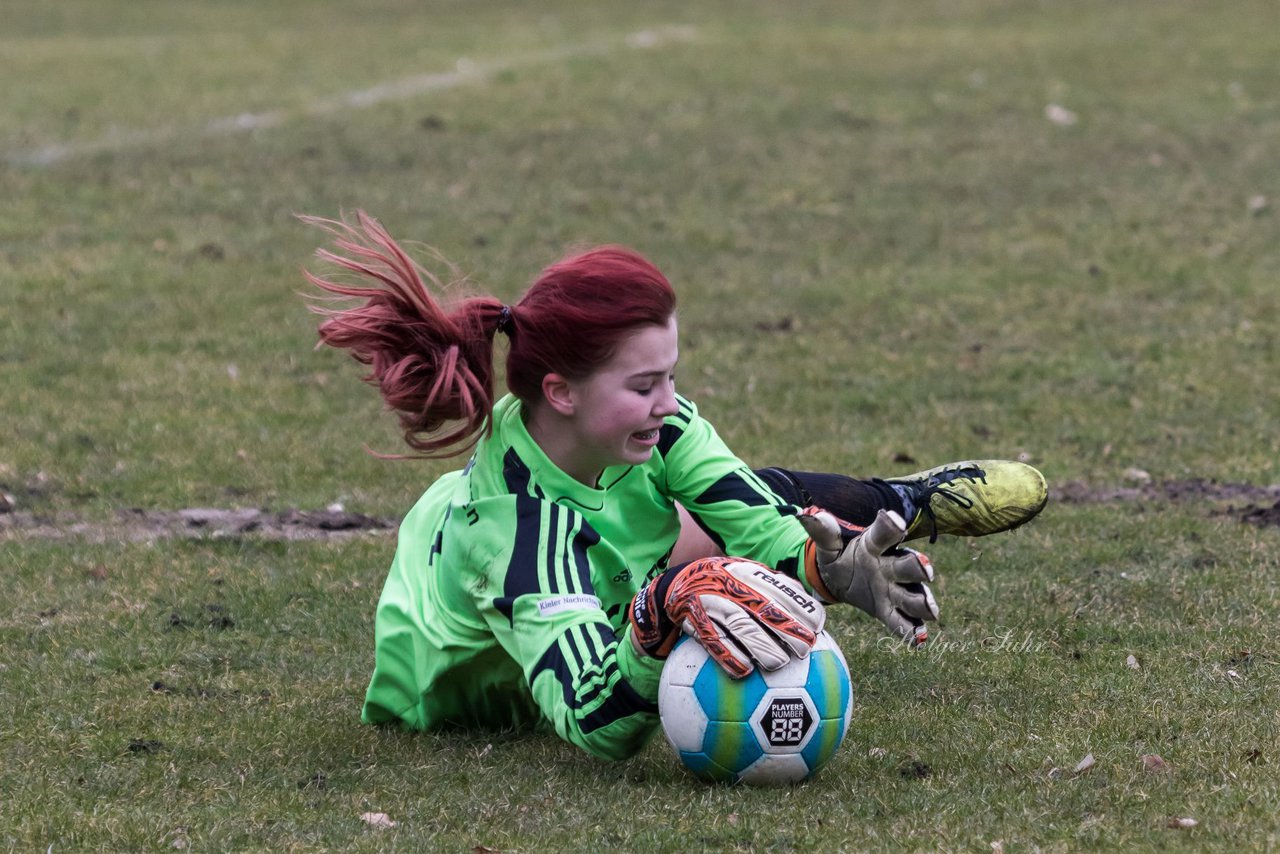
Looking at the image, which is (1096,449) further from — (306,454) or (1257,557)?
(306,454)

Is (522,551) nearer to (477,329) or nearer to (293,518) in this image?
(477,329)

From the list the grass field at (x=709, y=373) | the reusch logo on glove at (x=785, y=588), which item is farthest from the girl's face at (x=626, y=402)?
the grass field at (x=709, y=373)

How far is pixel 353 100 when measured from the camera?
57.4 feet

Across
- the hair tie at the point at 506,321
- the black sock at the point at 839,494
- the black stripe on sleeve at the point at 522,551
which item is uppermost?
the hair tie at the point at 506,321

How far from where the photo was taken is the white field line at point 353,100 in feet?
49.7

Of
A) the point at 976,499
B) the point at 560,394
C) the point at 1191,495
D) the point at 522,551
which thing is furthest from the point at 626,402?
the point at 1191,495

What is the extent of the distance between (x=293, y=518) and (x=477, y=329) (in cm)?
330

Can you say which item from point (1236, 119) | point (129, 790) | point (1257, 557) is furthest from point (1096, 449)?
point (1236, 119)

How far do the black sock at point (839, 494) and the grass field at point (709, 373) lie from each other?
1.70ft

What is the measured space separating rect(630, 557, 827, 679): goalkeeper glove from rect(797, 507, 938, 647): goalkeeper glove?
233mm

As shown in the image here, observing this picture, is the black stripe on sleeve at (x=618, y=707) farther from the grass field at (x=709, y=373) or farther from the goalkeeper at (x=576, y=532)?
the grass field at (x=709, y=373)

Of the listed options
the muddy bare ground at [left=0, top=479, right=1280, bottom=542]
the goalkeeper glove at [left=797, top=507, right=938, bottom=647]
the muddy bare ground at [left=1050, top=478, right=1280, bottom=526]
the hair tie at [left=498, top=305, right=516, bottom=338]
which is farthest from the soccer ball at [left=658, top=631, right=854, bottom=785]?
the muddy bare ground at [left=1050, top=478, right=1280, bottom=526]

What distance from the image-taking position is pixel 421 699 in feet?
16.2

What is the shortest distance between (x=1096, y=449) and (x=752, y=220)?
5446 mm
